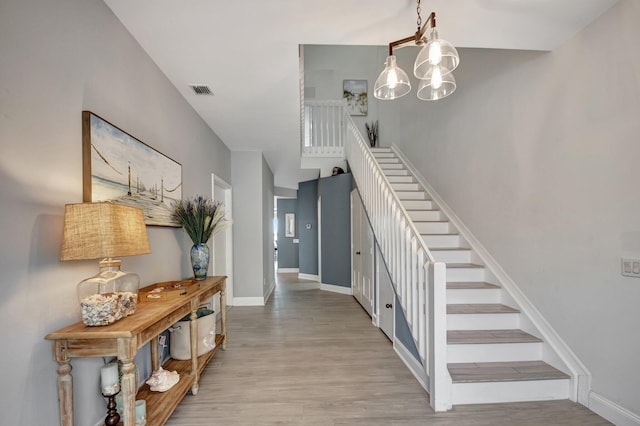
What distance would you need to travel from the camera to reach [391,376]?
262 centimetres

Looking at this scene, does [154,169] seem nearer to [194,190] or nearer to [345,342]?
[194,190]

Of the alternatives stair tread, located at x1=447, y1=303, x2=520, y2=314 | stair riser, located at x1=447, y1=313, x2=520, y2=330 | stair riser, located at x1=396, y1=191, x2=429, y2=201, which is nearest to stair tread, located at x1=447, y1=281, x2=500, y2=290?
stair tread, located at x1=447, y1=303, x2=520, y2=314

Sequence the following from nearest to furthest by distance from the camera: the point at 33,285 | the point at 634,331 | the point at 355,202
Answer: the point at 33,285
the point at 634,331
the point at 355,202

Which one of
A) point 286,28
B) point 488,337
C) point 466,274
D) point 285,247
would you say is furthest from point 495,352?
point 285,247

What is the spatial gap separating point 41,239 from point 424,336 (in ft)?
8.19

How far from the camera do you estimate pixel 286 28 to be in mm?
2023

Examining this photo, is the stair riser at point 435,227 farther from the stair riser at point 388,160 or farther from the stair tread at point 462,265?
the stair riser at point 388,160

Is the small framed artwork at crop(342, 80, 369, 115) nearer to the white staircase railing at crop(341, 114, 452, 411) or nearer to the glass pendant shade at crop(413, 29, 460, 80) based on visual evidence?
the white staircase railing at crop(341, 114, 452, 411)

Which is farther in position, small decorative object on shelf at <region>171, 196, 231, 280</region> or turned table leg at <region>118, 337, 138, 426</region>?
small decorative object on shelf at <region>171, 196, 231, 280</region>

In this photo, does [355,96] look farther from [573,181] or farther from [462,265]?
[573,181]

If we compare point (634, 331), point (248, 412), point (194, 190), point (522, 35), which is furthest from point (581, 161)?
point (194, 190)

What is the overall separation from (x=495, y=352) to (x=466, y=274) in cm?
92

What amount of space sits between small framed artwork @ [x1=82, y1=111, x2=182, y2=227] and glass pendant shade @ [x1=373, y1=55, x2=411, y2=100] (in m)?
1.71

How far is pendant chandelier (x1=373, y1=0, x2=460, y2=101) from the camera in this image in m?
1.53
